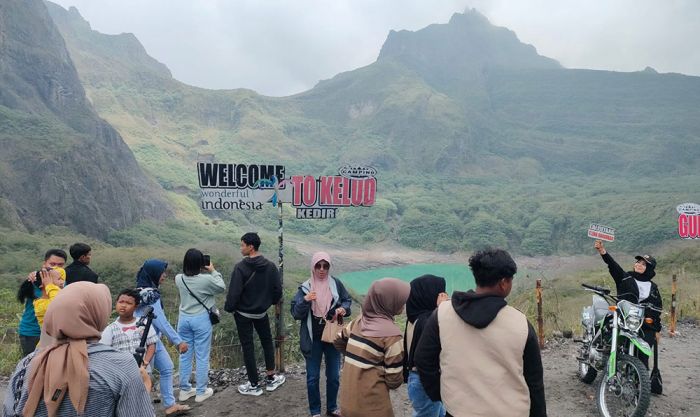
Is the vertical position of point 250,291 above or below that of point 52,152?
below

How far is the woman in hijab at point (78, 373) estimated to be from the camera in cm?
192

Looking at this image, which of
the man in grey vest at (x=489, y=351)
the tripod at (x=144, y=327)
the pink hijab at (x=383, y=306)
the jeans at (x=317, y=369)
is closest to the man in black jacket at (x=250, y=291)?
the jeans at (x=317, y=369)

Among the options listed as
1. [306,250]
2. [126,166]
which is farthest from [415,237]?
[126,166]

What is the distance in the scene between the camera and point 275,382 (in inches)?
198

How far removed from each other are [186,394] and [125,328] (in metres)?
1.54

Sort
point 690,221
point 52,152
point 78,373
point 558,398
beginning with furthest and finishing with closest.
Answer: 1. point 52,152
2. point 690,221
3. point 558,398
4. point 78,373

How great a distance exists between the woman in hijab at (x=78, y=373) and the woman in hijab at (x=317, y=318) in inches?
83.7

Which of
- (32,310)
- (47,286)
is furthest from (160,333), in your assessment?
Result: (32,310)

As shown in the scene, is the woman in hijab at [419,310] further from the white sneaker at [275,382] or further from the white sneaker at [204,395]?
the white sneaker at [204,395]

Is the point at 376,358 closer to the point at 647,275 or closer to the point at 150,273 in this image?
the point at 150,273

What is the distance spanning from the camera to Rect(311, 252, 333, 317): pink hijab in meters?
4.12

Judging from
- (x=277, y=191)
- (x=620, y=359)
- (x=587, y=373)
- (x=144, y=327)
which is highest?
(x=277, y=191)

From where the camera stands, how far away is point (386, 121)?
128 meters

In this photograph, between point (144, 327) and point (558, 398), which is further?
point (558, 398)
